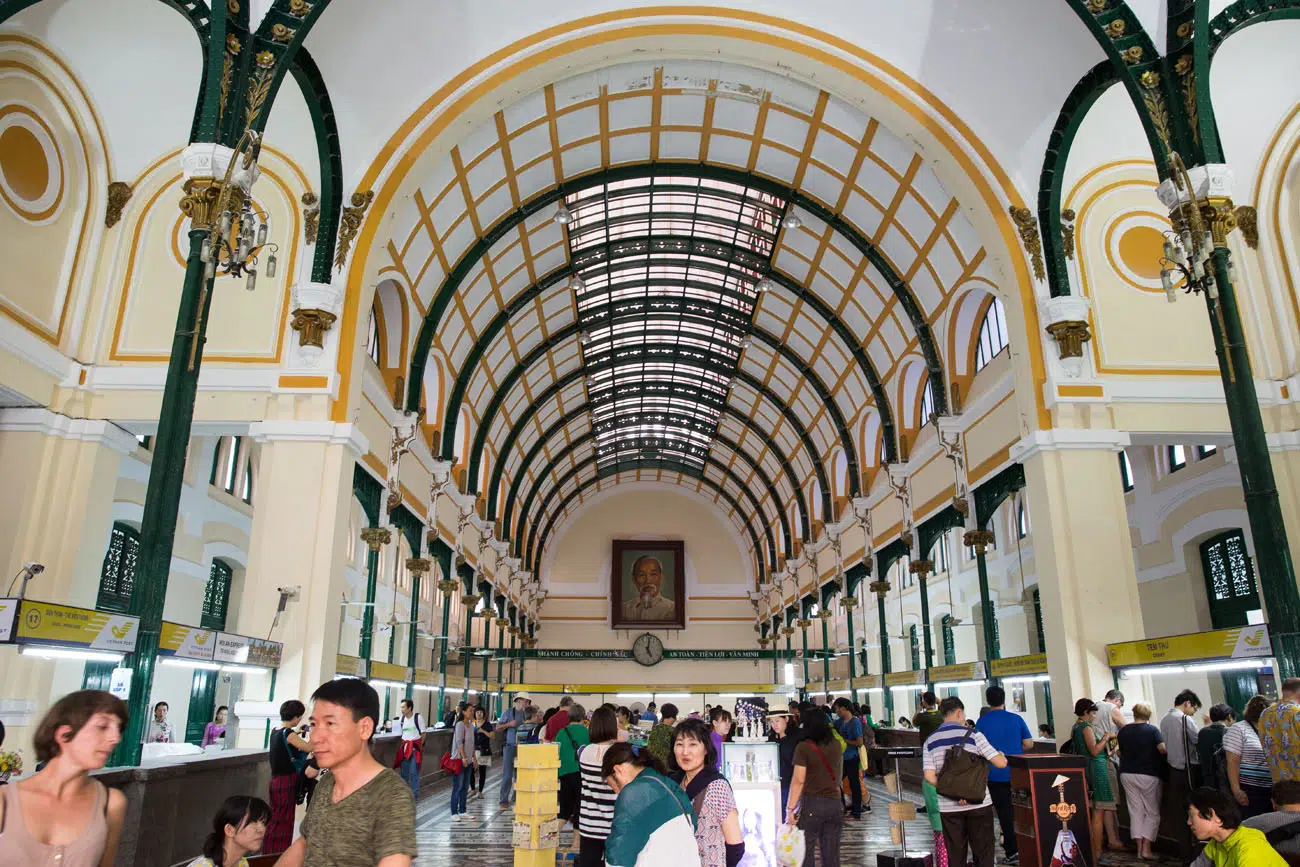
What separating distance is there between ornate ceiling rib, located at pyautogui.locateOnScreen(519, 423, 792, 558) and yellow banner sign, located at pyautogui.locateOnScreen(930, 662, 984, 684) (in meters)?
16.5

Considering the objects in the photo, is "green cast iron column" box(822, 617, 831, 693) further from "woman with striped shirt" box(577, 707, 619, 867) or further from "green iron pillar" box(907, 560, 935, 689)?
"woman with striped shirt" box(577, 707, 619, 867)

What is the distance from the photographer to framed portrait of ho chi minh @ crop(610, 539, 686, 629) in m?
45.2

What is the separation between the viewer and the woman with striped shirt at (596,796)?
627cm

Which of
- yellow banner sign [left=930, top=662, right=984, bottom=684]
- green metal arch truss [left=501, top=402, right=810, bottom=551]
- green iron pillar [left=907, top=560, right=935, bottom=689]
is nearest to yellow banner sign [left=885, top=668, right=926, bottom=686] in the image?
green iron pillar [left=907, top=560, right=935, bottom=689]

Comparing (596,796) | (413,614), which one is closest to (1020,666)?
(596,796)

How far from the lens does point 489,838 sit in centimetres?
1112

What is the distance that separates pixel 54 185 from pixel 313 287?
12.4 feet

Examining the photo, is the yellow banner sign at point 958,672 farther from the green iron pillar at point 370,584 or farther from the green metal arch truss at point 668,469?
the green metal arch truss at point 668,469

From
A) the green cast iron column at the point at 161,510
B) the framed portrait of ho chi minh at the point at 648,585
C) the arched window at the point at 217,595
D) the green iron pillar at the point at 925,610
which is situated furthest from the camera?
the framed portrait of ho chi minh at the point at 648,585

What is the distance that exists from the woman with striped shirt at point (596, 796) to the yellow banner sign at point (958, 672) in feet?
37.4

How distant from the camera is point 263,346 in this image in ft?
43.4

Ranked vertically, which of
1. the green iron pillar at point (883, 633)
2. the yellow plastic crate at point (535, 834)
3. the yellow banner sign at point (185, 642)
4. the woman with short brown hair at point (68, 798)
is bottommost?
the yellow plastic crate at point (535, 834)

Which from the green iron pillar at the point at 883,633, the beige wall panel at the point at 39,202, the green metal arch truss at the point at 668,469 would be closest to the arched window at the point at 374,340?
the beige wall panel at the point at 39,202

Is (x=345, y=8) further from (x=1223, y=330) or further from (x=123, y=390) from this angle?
(x=1223, y=330)
